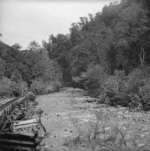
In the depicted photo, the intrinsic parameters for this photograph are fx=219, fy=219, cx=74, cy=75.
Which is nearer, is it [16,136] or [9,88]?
[16,136]

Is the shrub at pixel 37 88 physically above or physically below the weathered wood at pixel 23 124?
below

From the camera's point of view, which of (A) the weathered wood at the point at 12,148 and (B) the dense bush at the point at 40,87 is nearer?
(A) the weathered wood at the point at 12,148

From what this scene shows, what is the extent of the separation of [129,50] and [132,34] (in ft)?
14.7

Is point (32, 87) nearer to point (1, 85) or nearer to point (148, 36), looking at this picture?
point (1, 85)

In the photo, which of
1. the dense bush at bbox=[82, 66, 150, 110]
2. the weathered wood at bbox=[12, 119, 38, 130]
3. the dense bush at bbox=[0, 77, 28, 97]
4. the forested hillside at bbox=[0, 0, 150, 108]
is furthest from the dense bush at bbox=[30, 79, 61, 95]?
the weathered wood at bbox=[12, 119, 38, 130]

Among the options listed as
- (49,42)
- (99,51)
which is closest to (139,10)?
(99,51)

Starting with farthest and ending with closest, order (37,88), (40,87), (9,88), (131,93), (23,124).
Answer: (40,87) → (37,88) → (9,88) → (131,93) → (23,124)

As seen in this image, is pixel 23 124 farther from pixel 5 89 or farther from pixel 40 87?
pixel 40 87

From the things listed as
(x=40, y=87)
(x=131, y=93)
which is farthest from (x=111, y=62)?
(x=131, y=93)

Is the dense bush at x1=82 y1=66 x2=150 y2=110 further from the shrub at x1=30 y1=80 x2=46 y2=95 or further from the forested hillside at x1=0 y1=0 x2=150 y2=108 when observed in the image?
the shrub at x1=30 y1=80 x2=46 y2=95

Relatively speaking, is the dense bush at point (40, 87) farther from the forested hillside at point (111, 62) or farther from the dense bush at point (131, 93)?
the dense bush at point (131, 93)

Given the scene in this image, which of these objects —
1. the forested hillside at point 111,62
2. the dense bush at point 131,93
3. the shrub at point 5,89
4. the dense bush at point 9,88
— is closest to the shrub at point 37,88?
the forested hillside at point 111,62

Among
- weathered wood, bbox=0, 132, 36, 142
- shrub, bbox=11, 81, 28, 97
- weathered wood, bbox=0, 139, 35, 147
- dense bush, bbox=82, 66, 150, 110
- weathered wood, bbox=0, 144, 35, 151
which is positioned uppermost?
weathered wood, bbox=0, 132, 36, 142

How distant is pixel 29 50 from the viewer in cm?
6456
